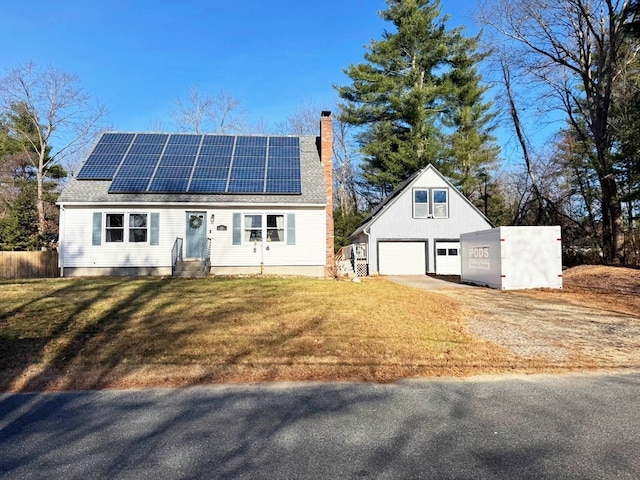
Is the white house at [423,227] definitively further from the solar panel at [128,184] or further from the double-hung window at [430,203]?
the solar panel at [128,184]

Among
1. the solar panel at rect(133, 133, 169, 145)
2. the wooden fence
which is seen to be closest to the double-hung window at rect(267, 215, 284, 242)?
the solar panel at rect(133, 133, 169, 145)

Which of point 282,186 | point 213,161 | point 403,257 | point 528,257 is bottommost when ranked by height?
point 403,257

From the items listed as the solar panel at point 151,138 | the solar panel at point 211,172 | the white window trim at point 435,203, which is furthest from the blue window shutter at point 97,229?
the white window trim at point 435,203

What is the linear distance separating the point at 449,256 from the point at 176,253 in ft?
46.2

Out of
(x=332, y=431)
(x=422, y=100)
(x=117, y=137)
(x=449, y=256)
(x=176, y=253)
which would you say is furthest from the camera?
(x=422, y=100)

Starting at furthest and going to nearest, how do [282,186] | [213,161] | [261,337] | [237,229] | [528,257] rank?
[213,161], [282,186], [237,229], [528,257], [261,337]

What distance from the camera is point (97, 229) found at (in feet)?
52.2

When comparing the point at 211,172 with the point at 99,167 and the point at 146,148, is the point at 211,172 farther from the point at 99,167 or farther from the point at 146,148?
the point at 99,167

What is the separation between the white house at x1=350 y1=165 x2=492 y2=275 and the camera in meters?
22.6

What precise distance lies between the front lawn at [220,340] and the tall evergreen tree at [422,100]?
69.8ft

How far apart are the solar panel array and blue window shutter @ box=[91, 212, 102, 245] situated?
3.59 ft

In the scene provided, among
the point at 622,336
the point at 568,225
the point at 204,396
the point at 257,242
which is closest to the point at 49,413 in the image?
the point at 204,396

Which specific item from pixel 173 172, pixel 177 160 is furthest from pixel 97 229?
pixel 177 160

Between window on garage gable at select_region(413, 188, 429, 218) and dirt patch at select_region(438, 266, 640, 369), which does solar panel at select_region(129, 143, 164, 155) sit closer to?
window on garage gable at select_region(413, 188, 429, 218)
